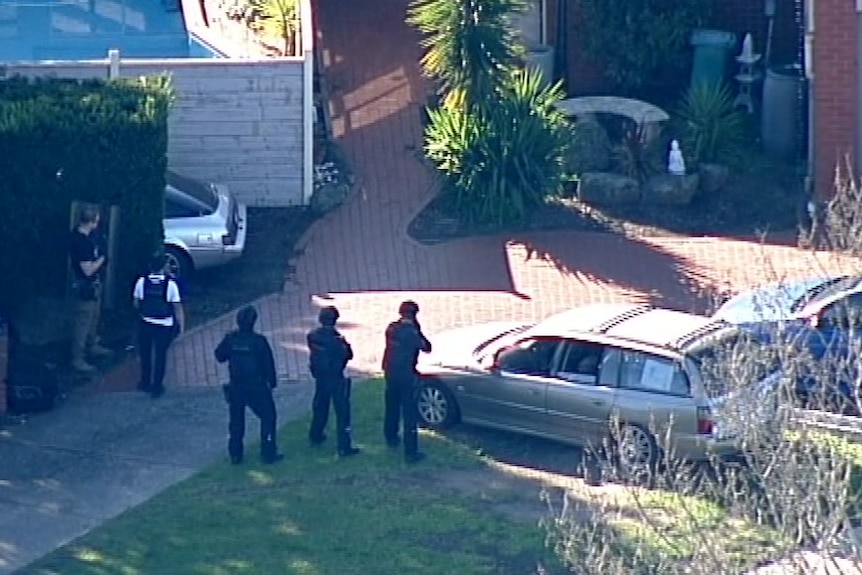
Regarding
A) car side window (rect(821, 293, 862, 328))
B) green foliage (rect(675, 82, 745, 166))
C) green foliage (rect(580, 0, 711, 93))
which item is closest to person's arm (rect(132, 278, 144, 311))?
car side window (rect(821, 293, 862, 328))

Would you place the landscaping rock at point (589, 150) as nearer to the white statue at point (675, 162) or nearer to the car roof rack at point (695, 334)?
the white statue at point (675, 162)

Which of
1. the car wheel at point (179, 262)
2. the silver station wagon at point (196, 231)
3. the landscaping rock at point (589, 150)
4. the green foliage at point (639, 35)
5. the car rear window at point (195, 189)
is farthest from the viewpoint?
the green foliage at point (639, 35)

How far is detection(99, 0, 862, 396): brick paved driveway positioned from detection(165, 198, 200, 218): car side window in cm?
117

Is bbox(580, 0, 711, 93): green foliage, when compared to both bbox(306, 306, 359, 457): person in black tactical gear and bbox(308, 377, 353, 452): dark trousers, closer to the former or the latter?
bbox(308, 377, 353, 452): dark trousers

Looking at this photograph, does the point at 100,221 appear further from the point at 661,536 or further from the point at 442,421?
the point at 661,536

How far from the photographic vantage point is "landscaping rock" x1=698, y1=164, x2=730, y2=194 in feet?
76.8

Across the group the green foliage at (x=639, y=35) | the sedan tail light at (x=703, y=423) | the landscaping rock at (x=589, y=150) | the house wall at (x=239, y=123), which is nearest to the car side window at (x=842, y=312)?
the sedan tail light at (x=703, y=423)

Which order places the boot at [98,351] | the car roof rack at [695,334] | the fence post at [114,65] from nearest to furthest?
the car roof rack at [695,334] < the boot at [98,351] < the fence post at [114,65]

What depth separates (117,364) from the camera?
19.7 metres

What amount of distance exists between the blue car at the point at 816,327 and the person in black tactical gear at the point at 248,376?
378cm

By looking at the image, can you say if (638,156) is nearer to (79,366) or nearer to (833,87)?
(833,87)

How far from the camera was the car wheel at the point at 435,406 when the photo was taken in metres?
17.6

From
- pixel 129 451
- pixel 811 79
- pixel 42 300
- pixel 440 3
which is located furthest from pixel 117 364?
pixel 811 79

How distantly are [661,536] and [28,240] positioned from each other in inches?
A: 388
